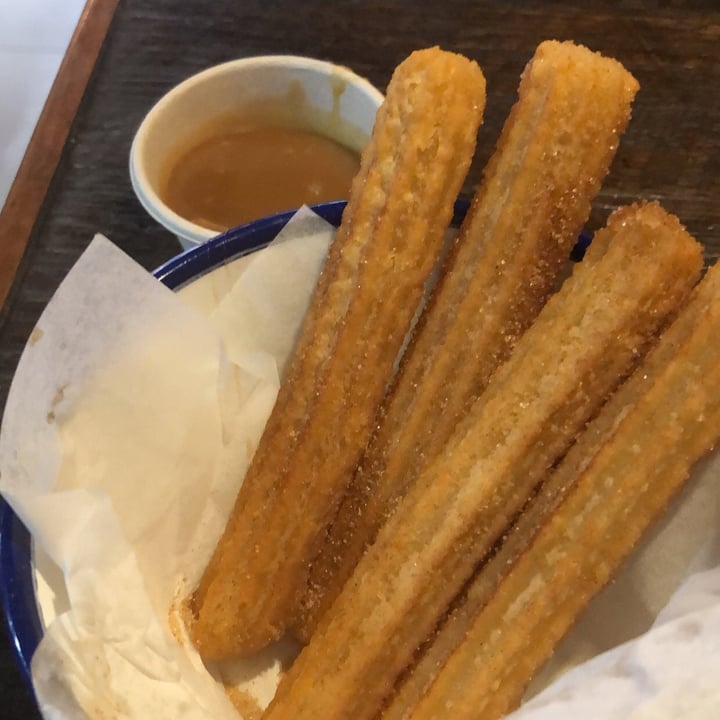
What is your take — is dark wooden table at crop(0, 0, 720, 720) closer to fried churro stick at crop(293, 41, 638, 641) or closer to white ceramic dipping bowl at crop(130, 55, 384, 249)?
white ceramic dipping bowl at crop(130, 55, 384, 249)

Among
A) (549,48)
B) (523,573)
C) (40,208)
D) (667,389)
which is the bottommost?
(40,208)

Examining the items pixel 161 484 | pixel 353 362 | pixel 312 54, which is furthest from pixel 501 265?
pixel 312 54

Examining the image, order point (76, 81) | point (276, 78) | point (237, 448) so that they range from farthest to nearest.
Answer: point (76, 81) < point (276, 78) < point (237, 448)

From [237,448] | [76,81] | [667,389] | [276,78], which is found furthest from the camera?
[76,81]

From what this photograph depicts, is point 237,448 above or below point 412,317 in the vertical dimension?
below

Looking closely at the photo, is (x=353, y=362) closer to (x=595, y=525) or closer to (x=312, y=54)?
(x=595, y=525)

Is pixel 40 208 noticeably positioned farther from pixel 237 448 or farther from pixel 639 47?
pixel 639 47

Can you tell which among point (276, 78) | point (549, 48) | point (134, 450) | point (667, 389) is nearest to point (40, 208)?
point (276, 78)
